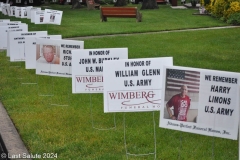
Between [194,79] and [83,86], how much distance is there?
2.71m

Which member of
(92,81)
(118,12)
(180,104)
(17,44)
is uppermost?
(180,104)

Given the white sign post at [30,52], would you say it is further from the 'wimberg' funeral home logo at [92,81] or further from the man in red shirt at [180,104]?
the man in red shirt at [180,104]

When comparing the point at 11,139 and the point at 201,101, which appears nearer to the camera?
the point at 201,101

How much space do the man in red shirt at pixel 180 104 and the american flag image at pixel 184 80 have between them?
0.19 ft

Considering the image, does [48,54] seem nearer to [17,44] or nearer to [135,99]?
[17,44]

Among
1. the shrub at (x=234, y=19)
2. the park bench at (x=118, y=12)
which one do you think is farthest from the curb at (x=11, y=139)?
the park bench at (x=118, y=12)

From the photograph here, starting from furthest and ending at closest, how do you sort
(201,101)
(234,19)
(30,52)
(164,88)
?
1. (234,19)
2. (30,52)
3. (164,88)
4. (201,101)

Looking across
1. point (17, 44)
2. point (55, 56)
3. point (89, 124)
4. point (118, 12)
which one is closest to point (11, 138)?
point (89, 124)

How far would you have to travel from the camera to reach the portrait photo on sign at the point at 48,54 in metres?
10.1

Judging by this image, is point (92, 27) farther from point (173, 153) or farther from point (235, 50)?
point (173, 153)

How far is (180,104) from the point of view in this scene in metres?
6.58

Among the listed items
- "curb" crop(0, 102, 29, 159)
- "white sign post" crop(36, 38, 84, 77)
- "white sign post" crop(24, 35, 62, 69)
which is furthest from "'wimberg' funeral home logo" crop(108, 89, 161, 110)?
"white sign post" crop(24, 35, 62, 69)

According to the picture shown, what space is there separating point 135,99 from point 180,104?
0.92 m

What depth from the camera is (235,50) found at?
17.3 metres
